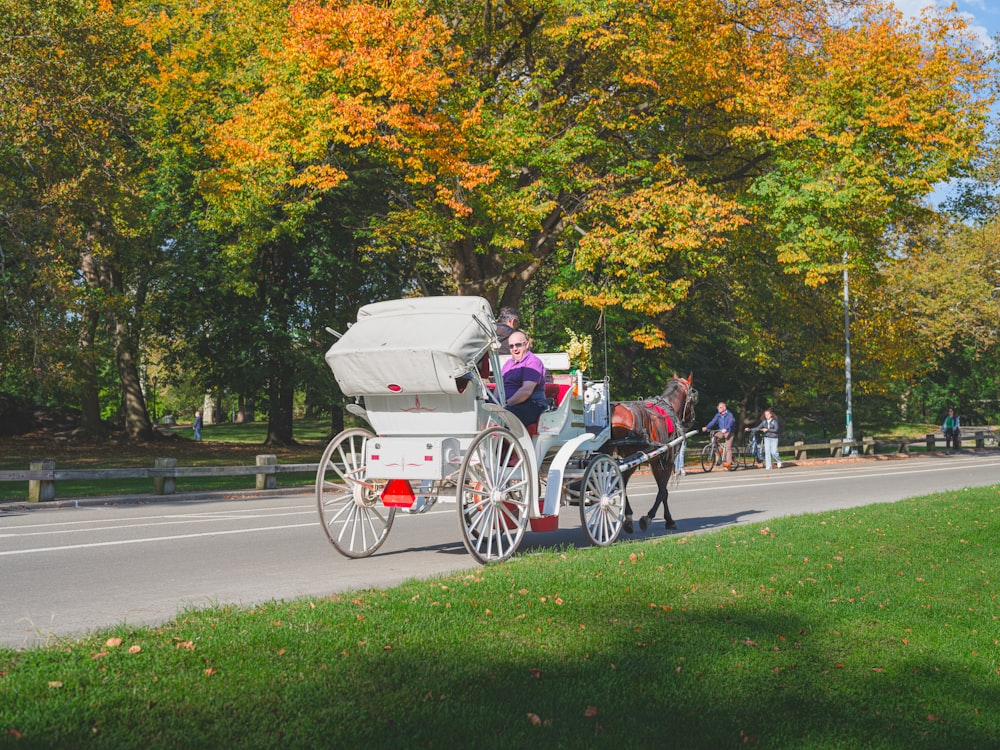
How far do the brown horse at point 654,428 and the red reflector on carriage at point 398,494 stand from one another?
10.7ft

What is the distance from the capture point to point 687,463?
3409 cm

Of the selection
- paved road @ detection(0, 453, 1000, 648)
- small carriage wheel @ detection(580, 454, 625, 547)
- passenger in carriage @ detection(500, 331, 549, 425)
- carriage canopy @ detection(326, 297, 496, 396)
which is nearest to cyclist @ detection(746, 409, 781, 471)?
paved road @ detection(0, 453, 1000, 648)

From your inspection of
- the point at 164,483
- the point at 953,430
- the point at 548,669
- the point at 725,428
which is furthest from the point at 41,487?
the point at 953,430

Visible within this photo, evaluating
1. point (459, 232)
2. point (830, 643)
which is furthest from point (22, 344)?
point (830, 643)

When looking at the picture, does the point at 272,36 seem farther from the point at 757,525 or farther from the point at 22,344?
the point at 757,525

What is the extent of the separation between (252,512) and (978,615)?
1205cm

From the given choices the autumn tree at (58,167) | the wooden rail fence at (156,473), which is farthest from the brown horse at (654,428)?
the autumn tree at (58,167)

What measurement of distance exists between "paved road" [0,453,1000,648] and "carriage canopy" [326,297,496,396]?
70.8 inches

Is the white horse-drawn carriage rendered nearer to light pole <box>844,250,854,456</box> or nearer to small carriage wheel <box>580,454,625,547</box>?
small carriage wheel <box>580,454,625,547</box>

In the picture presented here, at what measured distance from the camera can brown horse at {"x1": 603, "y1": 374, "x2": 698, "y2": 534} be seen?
41.9 feet

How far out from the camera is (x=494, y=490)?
9820mm

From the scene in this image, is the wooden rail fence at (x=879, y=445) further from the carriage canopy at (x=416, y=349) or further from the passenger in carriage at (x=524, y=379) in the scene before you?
the carriage canopy at (x=416, y=349)

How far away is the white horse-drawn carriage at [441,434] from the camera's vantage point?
965cm

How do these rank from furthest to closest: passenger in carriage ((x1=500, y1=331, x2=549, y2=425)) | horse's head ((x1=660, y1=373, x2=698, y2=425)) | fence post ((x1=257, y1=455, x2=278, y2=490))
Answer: fence post ((x1=257, y1=455, x2=278, y2=490)), horse's head ((x1=660, y1=373, x2=698, y2=425)), passenger in carriage ((x1=500, y1=331, x2=549, y2=425))
